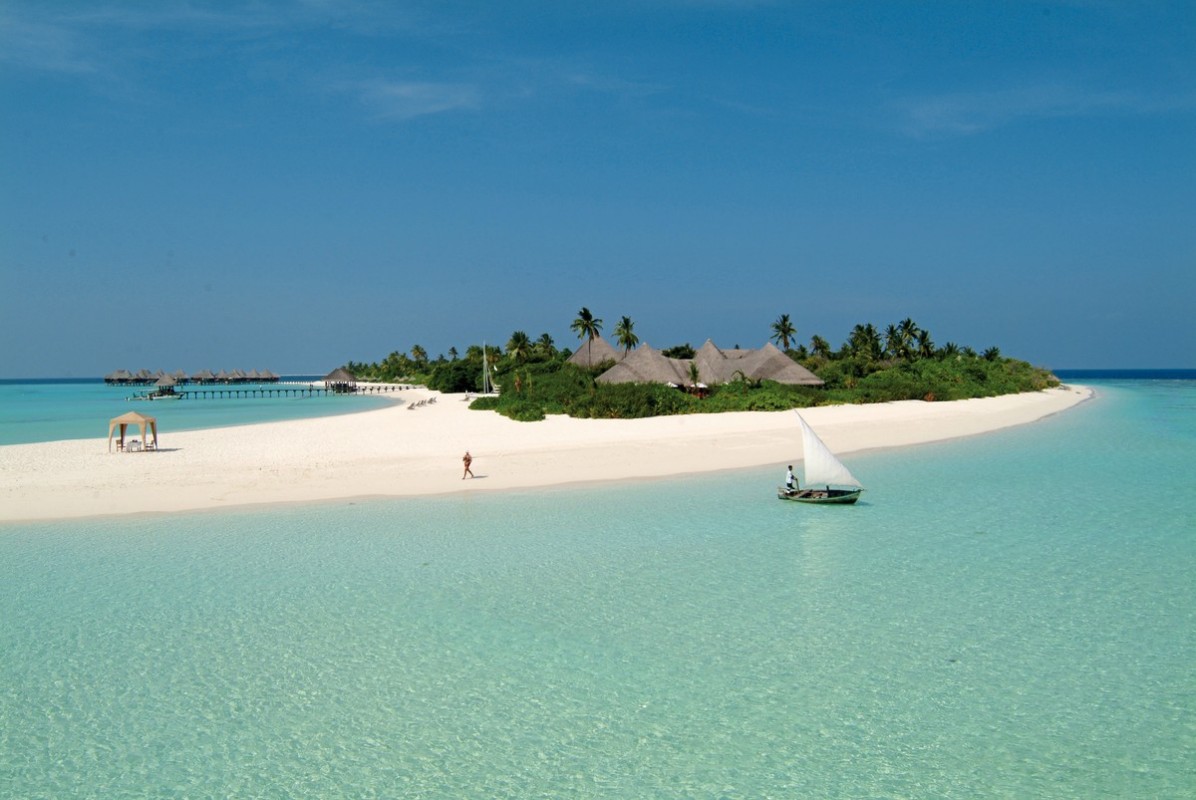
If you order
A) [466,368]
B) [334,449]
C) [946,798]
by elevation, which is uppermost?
[466,368]

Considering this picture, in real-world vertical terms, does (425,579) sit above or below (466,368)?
below

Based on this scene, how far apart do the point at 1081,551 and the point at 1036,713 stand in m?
8.20

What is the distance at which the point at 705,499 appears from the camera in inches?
820

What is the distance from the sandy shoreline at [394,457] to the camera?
69.3 feet

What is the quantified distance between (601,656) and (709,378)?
46606mm

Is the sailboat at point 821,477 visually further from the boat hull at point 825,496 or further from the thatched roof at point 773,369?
the thatched roof at point 773,369

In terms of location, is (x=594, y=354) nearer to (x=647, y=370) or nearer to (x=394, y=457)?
(x=647, y=370)

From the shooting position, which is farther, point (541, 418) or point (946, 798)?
point (541, 418)

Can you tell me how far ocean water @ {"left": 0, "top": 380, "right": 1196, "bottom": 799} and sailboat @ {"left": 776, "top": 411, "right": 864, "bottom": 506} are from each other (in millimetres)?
Answer: 1025

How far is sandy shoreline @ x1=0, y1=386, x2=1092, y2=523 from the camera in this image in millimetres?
21125

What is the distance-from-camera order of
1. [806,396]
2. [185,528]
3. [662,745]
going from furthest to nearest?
1. [806,396]
2. [185,528]
3. [662,745]

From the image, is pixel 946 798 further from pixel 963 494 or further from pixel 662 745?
pixel 963 494

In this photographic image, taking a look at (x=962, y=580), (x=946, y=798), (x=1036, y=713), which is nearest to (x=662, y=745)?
(x=946, y=798)

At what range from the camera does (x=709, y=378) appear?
Answer: 55.9 meters
